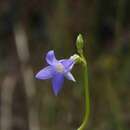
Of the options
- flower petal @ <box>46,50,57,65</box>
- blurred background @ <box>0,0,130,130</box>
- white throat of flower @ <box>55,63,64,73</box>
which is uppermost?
blurred background @ <box>0,0,130,130</box>

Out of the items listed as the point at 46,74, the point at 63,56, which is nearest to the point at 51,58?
the point at 46,74

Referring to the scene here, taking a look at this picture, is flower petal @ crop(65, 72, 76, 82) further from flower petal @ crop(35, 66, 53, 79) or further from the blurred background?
the blurred background

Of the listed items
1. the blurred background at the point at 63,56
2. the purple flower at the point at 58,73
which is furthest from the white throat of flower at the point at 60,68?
the blurred background at the point at 63,56

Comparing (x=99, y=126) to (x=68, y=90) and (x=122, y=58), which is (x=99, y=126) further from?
(x=122, y=58)

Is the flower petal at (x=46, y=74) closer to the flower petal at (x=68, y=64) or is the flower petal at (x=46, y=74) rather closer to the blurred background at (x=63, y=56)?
the flower petal at (x=68, y=64)

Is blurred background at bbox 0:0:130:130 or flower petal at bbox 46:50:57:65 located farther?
blurred background at bbox 0:0:130:130

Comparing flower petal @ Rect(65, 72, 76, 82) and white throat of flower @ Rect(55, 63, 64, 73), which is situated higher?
white throat of flower @ Rect(55, 63, 64, 73)

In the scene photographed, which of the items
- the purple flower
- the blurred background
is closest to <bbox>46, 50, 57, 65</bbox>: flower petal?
the purple flower

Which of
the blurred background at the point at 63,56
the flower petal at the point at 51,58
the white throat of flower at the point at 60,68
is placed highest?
the blurred background at the point at 63,56

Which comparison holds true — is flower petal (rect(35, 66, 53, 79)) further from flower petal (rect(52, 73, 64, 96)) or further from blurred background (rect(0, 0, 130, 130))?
blurred background (rect(0, 0, 130, 130))
